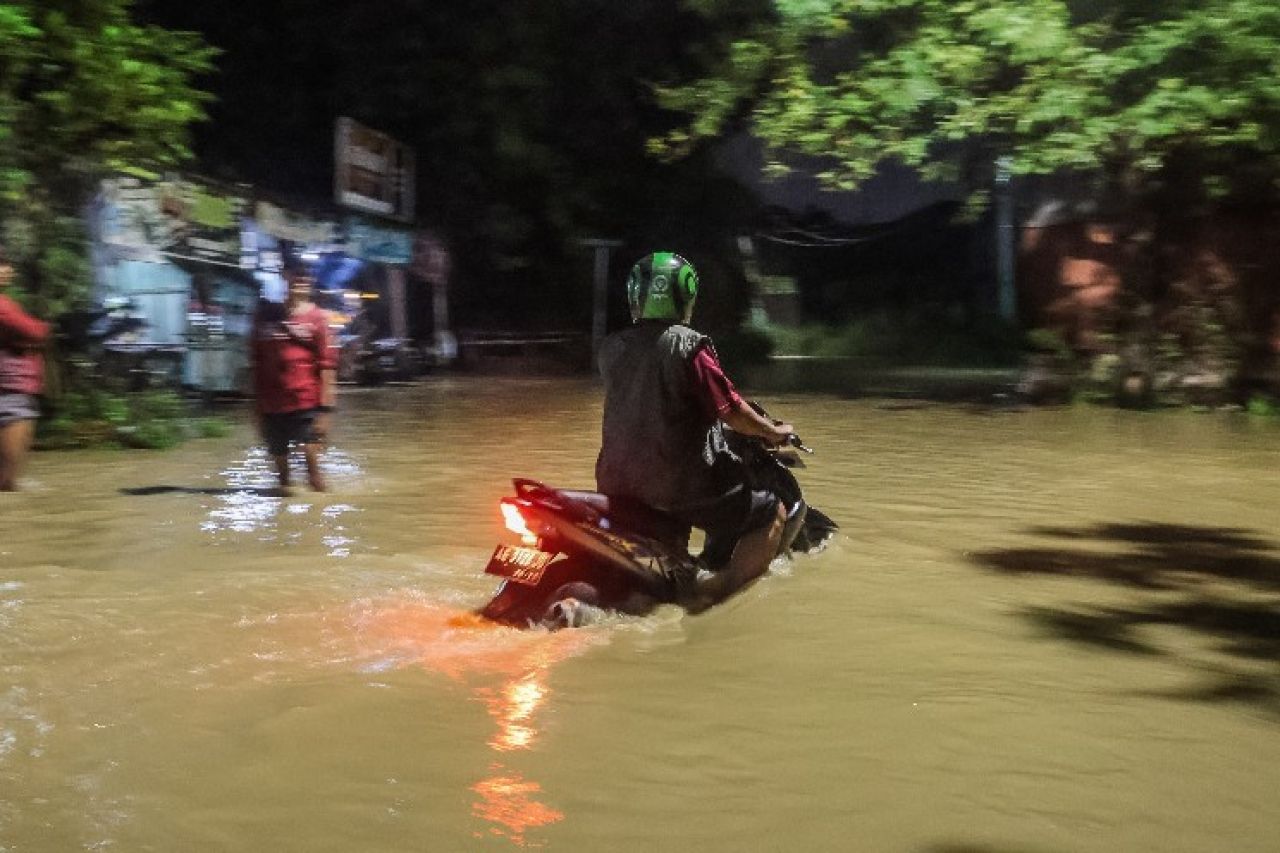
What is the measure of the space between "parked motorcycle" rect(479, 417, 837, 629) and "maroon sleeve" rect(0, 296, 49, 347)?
466 centimetres

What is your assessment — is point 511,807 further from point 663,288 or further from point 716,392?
point 663,288

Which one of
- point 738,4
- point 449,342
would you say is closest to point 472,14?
point 449,342

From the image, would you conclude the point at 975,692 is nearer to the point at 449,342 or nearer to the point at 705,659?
the point at 705,659

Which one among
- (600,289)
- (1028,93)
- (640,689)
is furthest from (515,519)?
(600,289)

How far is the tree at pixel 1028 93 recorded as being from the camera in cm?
1451

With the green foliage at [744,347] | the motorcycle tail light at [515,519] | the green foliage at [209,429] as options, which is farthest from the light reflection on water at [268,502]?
the green foliage at [744,347]

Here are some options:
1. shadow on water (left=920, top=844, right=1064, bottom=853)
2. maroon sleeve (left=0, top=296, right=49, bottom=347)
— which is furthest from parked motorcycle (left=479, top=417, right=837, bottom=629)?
maroon sleeve (left=0, top=296, right=49, bottom=347)

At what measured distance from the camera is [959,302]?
4291 centimetres

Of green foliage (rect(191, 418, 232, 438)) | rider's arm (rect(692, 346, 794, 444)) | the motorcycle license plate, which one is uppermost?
rider's arm (rect(692, 346, 794, 444))

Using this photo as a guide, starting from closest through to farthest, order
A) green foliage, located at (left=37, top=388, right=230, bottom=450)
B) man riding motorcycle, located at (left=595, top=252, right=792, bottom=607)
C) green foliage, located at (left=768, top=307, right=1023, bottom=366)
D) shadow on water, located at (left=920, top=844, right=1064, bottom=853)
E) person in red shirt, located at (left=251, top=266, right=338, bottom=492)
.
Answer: shadow on water, located at (left=920, top=844, right=1064, bottom=853)
man riding motorcycle, located at (left=595, top=252, right=792, bottom=607)
person in red shirt, located at (left=251, top=266, right=338, bottom=492)
green foliage, located at (left=37, top=388, right=230, bottom=450)
green foliage, located at (left=768, top=307, right=1023, bottom=366)

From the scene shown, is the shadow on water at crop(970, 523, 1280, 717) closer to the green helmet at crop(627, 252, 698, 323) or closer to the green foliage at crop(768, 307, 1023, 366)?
the green helmet at crop(627, 252, 698, 323)

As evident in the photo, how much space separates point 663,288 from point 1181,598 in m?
2.95

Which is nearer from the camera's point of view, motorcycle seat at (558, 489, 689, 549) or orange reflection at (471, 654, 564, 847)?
orange reflection at (471, 654, 564, 847)

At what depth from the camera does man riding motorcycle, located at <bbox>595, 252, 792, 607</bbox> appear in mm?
5438
